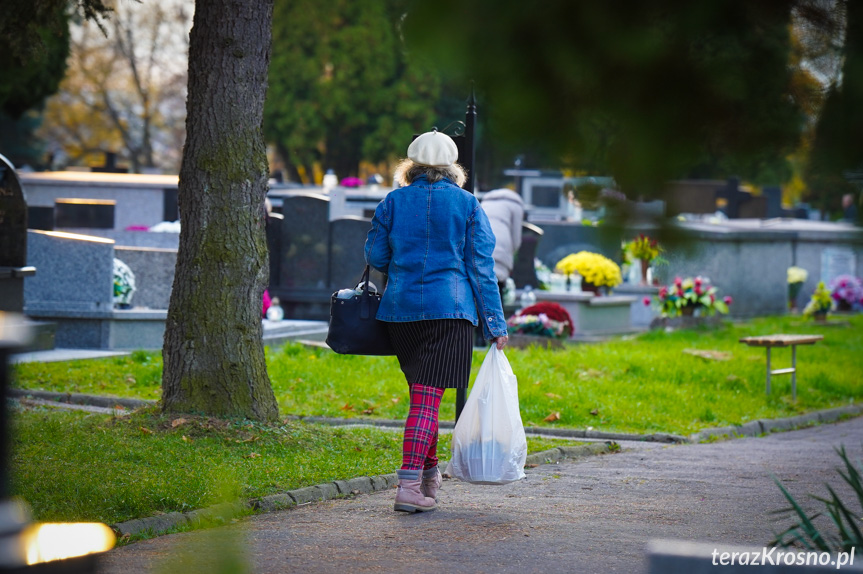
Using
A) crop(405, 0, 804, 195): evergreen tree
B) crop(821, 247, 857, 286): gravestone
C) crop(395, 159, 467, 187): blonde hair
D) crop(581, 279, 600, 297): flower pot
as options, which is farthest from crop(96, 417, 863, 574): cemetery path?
crop(821, 247, 857, 286): gravestone

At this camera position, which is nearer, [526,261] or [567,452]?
[567,452]

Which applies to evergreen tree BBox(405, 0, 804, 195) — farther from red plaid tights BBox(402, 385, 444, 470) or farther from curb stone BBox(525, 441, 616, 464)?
curb stone BBox(525, 441, 616, 464)

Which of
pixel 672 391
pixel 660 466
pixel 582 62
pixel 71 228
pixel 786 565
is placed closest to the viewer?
pixel 786 565

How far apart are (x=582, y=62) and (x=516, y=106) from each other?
19 centimetres

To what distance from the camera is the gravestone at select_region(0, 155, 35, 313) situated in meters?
11.6

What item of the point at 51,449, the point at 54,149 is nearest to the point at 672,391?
the point at 51,449

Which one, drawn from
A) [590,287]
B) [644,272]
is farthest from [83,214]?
[644,272]

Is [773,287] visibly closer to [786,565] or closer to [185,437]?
[185,437]

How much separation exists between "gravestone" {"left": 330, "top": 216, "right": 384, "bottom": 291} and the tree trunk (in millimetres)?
9457

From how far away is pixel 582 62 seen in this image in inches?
112

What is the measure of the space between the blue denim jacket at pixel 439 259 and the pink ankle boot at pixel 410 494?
31.6 inches

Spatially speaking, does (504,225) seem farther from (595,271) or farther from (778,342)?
(778,342)

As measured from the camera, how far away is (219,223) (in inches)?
302

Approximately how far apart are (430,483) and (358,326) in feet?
3.14
